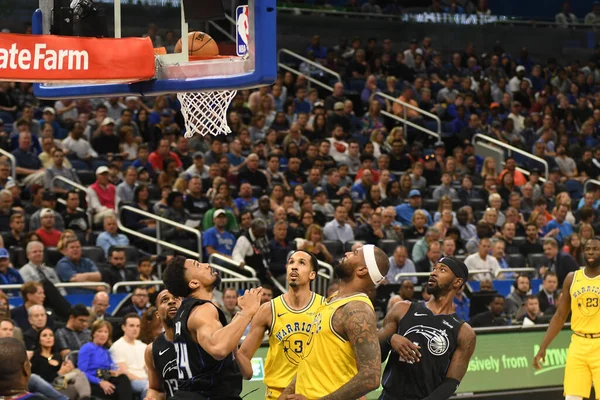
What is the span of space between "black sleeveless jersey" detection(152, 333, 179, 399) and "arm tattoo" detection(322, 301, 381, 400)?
1.31 m

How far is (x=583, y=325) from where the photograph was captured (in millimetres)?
10422

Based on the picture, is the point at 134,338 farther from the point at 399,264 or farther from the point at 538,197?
the point at 538,197

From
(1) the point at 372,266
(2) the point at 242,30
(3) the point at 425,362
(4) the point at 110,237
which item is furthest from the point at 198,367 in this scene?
(4) the point at 110,237

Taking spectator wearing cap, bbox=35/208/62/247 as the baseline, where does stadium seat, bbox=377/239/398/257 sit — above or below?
below

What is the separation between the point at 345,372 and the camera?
6.69 meters

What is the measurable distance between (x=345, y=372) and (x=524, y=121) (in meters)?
18.5

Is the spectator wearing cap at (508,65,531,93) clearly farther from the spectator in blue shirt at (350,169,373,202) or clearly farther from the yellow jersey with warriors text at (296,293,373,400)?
the yellow jersey with warriors text at (296,293,373,400)

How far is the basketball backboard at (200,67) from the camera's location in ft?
23.8

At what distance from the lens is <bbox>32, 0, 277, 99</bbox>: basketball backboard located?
7.26 metres

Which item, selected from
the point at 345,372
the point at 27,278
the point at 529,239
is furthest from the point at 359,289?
the point at 529,239

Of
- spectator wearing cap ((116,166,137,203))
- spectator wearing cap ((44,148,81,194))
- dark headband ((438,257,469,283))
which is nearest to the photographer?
dark headband ((438,257,469,283))

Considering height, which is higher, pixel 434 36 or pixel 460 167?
pixel 434 36

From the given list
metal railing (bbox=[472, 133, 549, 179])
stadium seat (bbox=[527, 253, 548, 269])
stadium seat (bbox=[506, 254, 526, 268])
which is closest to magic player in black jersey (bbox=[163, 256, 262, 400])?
stadium seat (bbox=[506, 254, 526, 268])

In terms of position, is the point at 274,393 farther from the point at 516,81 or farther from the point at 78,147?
the point at 516,81
